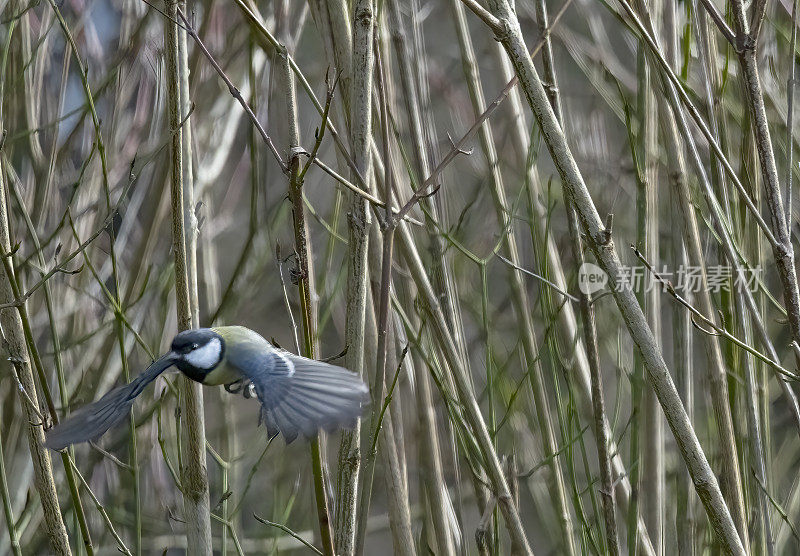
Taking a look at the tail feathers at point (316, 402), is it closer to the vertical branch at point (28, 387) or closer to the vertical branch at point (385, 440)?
the vertical branch at point (385, 440)

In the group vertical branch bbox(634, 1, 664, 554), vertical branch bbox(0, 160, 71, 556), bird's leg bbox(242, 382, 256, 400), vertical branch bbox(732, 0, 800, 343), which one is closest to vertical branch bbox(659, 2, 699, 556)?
vertical branch bbox(634, 1, 664, 554)

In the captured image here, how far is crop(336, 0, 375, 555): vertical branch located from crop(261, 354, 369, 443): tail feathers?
114 millimetres

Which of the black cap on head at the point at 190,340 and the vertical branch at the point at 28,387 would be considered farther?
the vertical branch at the point at 28,387

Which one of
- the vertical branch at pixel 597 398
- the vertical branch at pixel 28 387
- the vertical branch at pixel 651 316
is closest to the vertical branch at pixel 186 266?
the vertical branch at pixel 28 387

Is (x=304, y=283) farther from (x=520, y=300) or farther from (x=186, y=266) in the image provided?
(x=520, y=300)

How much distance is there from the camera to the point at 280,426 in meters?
0.53

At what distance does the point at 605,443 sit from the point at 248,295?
2.90 ft

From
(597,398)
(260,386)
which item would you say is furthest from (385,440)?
(260,386)

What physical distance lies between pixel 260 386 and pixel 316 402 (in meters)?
0.05

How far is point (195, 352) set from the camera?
0.56 metres

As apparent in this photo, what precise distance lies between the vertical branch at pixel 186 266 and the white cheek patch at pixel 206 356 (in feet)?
0.56

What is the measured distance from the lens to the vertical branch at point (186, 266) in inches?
29.2

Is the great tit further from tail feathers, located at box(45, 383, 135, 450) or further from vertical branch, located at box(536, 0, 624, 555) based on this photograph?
vertical branch, located at box(536, 0, 624, 555)

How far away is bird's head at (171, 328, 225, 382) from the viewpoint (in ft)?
1.82
